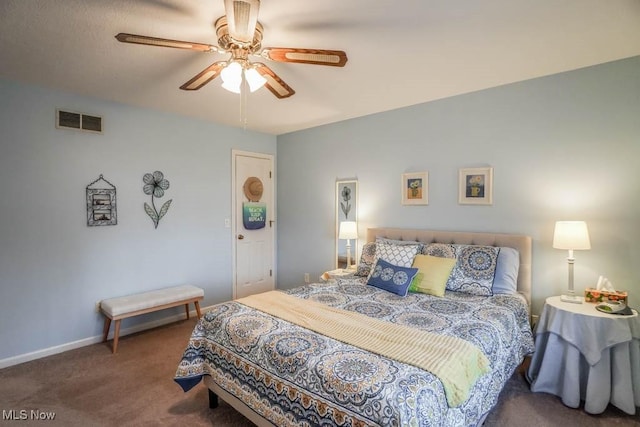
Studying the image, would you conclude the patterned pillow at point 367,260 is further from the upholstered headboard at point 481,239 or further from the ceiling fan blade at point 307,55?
the ceiling fan blade at point 307,55

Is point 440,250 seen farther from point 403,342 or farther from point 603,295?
point 403,342

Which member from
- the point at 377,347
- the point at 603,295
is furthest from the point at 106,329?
the point at 603,295

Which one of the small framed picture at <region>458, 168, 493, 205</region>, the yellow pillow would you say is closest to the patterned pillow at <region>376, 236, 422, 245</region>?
the yellow pillow

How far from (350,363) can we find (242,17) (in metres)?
1.74

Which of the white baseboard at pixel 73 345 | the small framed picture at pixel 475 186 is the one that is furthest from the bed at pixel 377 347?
the white baseboard at pixel 73 345

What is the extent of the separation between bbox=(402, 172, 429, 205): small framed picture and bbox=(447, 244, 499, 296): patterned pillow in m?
0.76

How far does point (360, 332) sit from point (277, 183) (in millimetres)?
3398

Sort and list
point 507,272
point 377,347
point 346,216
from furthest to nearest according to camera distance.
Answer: point 346,216 → point 507,272 → point 377,347

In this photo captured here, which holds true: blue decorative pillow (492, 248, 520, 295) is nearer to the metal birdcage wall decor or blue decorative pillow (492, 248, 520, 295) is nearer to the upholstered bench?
the upholstered bench

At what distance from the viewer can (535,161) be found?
2.75 metres

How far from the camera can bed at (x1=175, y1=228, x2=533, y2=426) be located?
1359 millimetres

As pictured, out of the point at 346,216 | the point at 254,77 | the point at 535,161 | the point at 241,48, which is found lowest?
the point at 346,216

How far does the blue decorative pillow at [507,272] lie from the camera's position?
8.69ft

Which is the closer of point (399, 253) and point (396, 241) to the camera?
point (399, 253)
